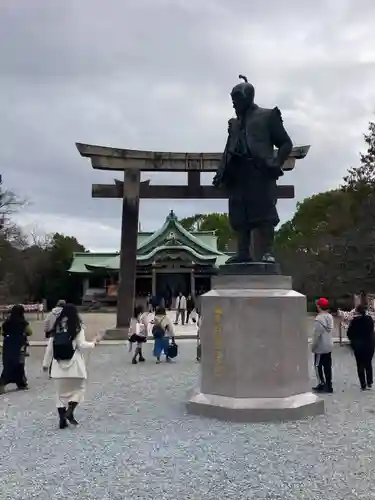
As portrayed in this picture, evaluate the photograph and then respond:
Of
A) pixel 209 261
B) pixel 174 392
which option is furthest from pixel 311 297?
pixel 174 392

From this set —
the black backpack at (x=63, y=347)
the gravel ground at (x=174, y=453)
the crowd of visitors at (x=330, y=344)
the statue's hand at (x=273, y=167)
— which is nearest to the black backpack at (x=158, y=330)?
the gravel ground at (x=174, y=453)

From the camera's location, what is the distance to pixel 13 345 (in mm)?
9195

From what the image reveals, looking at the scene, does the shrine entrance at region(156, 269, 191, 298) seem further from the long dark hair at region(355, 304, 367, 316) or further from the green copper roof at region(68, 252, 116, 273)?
the long dark hair at region(355, 304, 367, 316)

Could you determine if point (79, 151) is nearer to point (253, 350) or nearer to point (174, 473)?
point (253, 350)

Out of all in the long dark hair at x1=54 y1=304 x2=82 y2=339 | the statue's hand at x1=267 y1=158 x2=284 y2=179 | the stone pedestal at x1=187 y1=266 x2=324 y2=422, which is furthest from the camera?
the statue's hand at x1=267 y1=158 x2=284 y2=179

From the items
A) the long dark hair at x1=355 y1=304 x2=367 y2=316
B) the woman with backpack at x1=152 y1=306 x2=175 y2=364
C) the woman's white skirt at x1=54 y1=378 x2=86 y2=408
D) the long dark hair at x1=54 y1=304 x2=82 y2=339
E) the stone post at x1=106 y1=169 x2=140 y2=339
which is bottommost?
the woman's white skirt at x1=54 y1=378 x2=86 y2=408

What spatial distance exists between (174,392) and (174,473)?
4.28 meters

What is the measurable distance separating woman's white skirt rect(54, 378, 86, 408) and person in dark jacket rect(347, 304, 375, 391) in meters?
4.67

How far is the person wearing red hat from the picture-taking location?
8.73 meters

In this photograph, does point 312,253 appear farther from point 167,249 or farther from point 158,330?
point 158,330

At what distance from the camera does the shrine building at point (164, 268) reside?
122 feet

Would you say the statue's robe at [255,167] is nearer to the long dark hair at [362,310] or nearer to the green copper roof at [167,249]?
the long dark hair at [362,310]

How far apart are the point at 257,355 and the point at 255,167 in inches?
98.1

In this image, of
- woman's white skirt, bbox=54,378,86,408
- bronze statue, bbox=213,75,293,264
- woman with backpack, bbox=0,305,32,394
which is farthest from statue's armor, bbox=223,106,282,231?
woman with backpack, bbox=0,305,32,394
